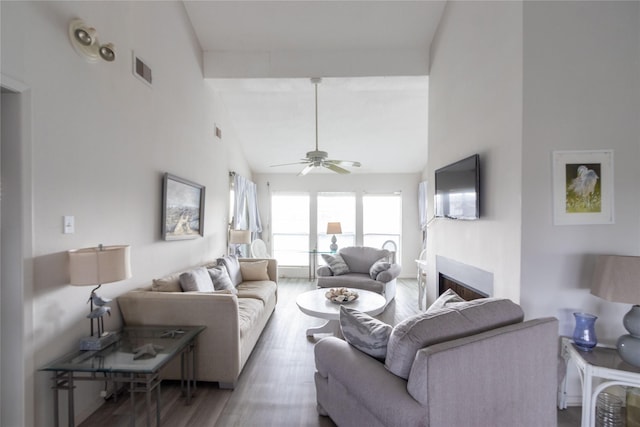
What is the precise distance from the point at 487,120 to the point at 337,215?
4327 mm

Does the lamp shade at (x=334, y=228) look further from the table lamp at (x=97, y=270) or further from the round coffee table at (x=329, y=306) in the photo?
the table lamp at (x=97, y=270)

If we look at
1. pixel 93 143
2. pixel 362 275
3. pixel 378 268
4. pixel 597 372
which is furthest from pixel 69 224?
pixel 362 275

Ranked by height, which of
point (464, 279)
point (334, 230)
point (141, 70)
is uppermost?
point (141, 70)

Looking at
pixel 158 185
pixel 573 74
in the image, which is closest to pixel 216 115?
pixel 158 185

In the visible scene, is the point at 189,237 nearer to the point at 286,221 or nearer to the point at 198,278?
the point at 198,278

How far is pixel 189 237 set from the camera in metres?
3.55

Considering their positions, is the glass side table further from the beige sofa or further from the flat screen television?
the flat screen television

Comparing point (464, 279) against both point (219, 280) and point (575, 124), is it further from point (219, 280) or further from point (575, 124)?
point (219, 280)

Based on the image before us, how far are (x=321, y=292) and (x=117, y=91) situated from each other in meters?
2.77

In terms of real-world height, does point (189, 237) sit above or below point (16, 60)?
below

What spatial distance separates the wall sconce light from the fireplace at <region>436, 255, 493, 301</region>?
350 cm

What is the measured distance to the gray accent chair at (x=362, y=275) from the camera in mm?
4336

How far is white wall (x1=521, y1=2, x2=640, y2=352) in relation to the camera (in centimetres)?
203

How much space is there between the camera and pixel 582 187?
2.06 m
